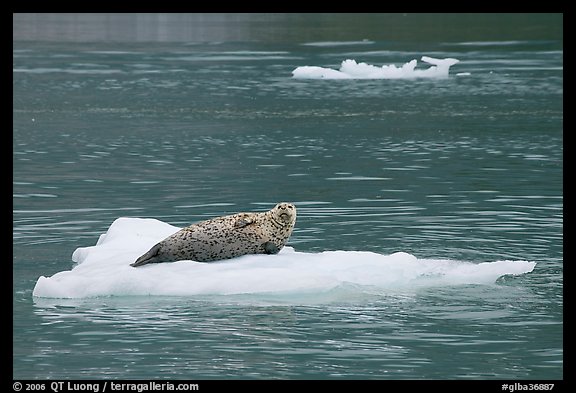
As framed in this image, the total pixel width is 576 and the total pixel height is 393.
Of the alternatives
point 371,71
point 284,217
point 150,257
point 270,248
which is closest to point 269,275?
point 270,248

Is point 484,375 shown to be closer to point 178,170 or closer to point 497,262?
point 497,262

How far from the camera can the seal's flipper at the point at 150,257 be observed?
1450 cm

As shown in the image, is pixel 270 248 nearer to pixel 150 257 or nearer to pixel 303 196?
pixel 150 257

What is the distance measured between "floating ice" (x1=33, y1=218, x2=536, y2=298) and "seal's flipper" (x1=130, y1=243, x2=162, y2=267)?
129mm

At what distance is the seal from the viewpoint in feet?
48.3

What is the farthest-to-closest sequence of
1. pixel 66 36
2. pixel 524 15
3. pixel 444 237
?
1. pixel 524 15
2. pixel 66 36
3. pixel 444 237

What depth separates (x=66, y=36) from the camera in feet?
221

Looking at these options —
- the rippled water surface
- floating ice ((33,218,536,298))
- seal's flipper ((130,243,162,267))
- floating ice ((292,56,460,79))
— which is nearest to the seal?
seal's flipper ((130,243,162,267))

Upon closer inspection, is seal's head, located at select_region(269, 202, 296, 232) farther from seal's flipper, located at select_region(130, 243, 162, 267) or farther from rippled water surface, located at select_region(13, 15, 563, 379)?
rippled water surface, located at select_region(13, 15, 563, 379)

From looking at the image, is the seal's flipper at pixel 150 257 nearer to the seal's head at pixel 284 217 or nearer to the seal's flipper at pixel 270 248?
the seal's flipper at pixel 270 248

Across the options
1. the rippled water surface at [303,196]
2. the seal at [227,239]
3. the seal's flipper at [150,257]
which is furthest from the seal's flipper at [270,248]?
the rippled water surface at [303,196]

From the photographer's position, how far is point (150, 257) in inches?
576
